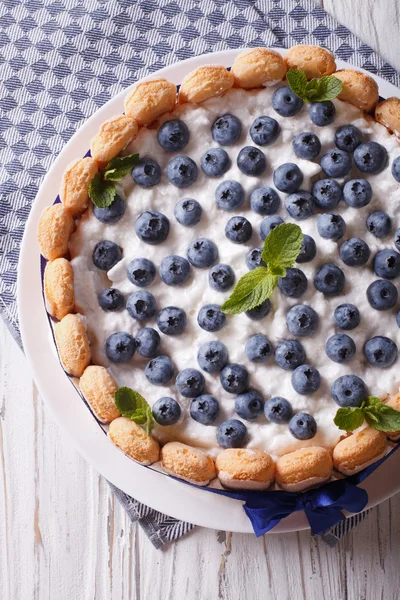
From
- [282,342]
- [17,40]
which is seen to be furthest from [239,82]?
[17,40]

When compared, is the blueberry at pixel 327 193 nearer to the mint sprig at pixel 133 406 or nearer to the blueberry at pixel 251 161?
the blueberry at pixel 251 161

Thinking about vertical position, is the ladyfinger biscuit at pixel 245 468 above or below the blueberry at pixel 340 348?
below

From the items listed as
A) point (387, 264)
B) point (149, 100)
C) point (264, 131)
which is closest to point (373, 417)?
point (387, 264)

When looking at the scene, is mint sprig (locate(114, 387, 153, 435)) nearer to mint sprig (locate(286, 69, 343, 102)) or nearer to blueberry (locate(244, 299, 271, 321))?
blueberry (locate(244, 299, 271, 321))

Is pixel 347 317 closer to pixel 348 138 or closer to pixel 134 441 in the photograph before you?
pixel 348 138

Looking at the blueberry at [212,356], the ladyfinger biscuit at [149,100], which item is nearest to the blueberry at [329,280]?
the blueberry at [212,356]
